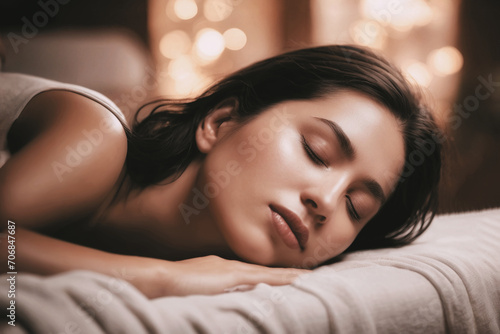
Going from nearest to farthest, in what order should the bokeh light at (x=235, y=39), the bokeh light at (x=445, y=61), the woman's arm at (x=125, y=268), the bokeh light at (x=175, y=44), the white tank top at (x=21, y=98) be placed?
the woman's arm at (x=125, y=268), the white tank top at (x=21, y=98), the bokeh light at (x=175, y=44), the bokeh light at (x=235, y=39), the bokeh light at (x=445, y=61)

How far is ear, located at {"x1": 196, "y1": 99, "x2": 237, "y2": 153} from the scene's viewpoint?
2.54 feet

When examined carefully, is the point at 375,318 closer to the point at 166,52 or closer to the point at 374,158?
the point at 374,158

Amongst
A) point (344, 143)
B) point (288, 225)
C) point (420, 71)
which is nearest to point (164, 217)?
point (288, 225)

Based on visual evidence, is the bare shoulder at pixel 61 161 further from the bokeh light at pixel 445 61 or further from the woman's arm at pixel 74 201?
the bokeh light at pixel 445 61

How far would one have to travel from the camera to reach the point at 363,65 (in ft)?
2.77

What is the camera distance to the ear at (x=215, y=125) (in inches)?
30.5

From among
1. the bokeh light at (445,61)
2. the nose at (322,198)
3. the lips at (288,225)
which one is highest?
the bokeh light at (445,61)

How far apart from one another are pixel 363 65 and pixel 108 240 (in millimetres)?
680

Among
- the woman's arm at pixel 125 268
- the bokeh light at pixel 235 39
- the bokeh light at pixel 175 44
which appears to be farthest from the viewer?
the bokeh light at pixel 235 39

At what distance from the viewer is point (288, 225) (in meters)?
0.62

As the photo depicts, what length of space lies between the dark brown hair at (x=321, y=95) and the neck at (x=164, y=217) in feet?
0.10

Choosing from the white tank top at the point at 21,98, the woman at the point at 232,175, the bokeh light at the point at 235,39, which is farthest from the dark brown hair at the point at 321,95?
the bokeh light at the point at 235,39

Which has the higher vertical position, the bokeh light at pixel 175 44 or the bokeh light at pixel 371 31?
the bokeh light at pixel 371 31

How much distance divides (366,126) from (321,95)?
114mm
